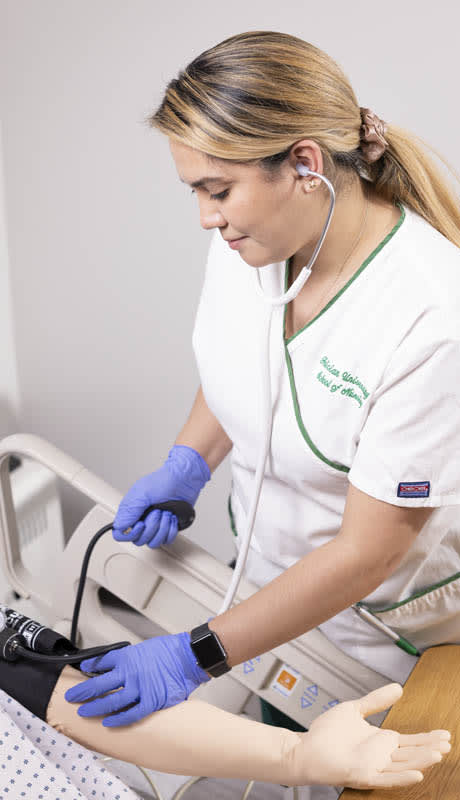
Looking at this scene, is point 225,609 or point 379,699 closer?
point 379,699

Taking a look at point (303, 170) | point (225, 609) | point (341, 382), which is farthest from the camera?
point (225, 609)

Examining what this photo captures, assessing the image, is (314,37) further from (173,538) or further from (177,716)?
(177,716)

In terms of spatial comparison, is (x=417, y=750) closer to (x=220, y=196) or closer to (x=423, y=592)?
(x=423, y=592)

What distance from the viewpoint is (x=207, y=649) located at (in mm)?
1102

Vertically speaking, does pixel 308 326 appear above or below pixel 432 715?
above

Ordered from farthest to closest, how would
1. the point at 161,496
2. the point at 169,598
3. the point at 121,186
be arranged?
the point at 121,186, the point at 161,496, the point at 169,598

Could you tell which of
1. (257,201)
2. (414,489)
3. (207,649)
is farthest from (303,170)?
(207,649)

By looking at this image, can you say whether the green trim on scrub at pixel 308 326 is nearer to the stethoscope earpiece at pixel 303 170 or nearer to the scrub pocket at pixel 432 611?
the stethoscope earpiece at pixel 303 170

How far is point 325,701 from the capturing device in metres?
1.26

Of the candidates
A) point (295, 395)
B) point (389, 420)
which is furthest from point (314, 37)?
point (389, 420)

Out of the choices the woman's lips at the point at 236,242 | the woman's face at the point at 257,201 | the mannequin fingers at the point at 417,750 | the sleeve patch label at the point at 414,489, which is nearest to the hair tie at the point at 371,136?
the woman's face at the point at 257,201

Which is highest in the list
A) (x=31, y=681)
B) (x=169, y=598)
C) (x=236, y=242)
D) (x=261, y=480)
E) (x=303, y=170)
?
(x=303, y=170)

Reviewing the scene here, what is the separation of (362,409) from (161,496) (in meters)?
0.53

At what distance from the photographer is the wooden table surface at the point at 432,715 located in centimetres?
92
